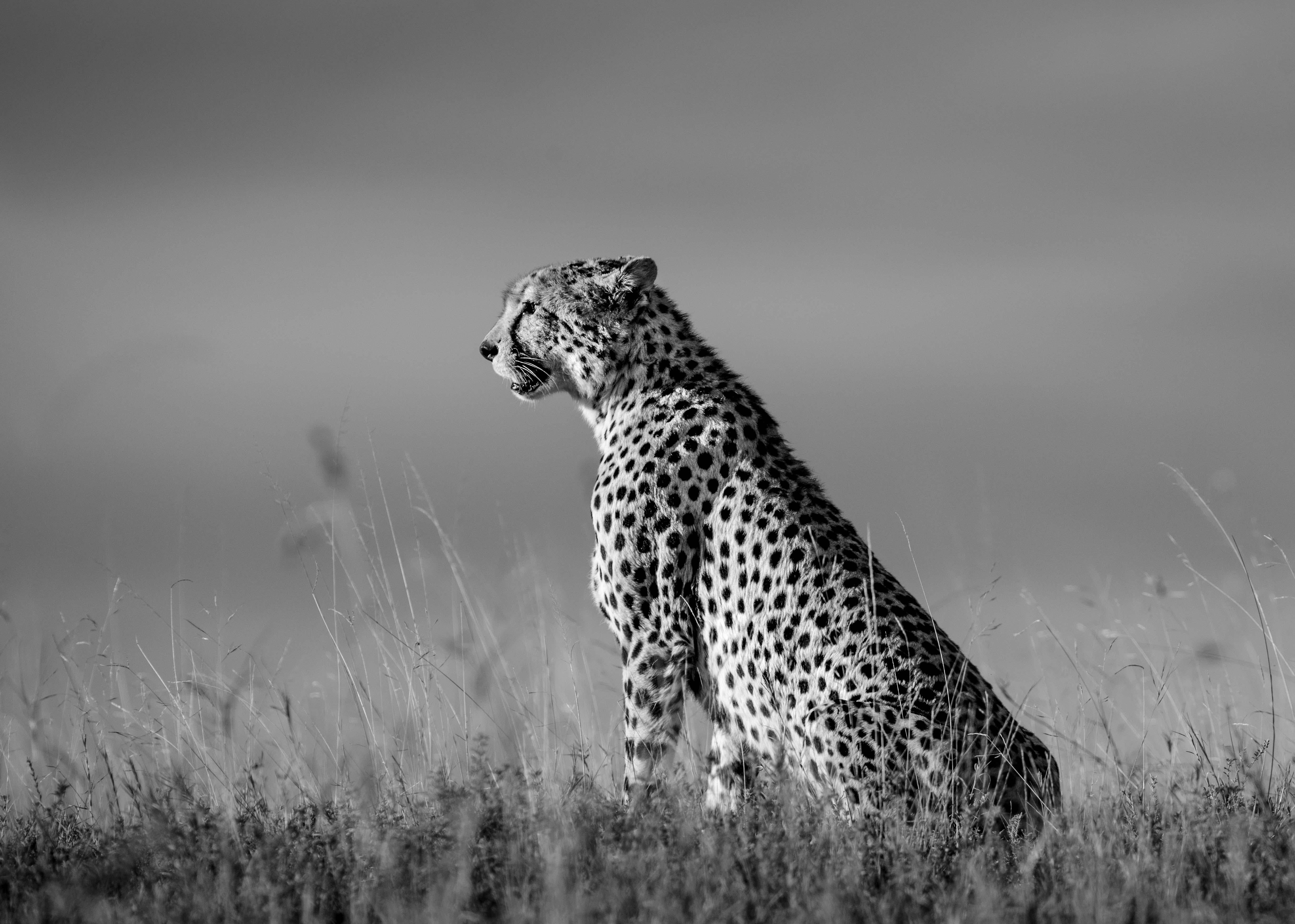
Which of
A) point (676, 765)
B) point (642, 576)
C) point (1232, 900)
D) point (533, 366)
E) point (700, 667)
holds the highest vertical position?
point (533, 366)

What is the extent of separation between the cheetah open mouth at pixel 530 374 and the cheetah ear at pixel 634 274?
1.66ft

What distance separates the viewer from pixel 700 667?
5227 millimetres

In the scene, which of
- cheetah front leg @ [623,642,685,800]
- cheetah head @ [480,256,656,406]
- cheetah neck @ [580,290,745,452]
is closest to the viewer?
cheetah front leg @ [623,642,685,800]

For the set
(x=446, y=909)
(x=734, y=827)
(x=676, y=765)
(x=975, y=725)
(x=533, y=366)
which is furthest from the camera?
(x=533, y=366)

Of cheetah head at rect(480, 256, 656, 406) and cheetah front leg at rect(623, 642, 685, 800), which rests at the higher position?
cheetah head at rect(480, 256, 656, 406)

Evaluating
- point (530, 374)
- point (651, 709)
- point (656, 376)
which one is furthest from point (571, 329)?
point (651, 709)

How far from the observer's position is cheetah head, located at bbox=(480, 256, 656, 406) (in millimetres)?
5820

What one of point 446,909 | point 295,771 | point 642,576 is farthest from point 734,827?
point 295,771

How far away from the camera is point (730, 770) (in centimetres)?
507

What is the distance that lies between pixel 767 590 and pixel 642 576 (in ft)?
1.89

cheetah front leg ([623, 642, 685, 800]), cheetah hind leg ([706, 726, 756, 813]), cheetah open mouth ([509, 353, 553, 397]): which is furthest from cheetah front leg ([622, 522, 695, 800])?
cheetah open mouth ([509, 353, 553, 397])

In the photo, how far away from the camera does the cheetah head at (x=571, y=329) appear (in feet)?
19.1

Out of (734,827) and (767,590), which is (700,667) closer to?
(767,590)

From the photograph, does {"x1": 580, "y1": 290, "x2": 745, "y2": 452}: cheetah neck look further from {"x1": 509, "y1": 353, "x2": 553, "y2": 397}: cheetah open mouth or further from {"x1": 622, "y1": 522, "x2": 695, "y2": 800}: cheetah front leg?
{"x1": 622, "y1": 522, "x2": 695, "y2": 800}: cheetah front leg
